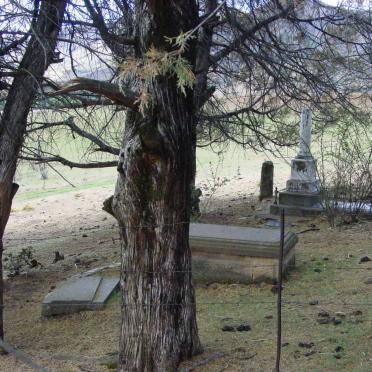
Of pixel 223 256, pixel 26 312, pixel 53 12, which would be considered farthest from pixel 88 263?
pixel 53 12

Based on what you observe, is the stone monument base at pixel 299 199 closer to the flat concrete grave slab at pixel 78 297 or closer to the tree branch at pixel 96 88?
the flat concrete grave slab at pixel 78 297

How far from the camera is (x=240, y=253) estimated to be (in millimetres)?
7176

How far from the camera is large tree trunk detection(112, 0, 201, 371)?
447cm

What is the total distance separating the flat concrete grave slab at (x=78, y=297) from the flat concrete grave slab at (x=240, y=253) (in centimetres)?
110

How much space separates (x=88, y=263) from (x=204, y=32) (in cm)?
374

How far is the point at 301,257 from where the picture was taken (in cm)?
834

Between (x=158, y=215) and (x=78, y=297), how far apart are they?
285 centimetres

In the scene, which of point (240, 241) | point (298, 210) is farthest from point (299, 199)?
point (240, 241)

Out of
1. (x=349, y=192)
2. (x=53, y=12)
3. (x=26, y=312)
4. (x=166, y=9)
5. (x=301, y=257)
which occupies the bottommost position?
(x=26, y=312)

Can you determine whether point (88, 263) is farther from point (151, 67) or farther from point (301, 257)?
point (151, 67)

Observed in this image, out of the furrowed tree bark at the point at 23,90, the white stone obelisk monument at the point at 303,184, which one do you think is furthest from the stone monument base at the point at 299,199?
the furrowed tree bark at the point at 23,90

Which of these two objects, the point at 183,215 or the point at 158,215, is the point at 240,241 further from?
the point at 158,215

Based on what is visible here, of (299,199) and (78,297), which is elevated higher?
(299,199)

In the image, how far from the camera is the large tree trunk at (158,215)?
4469mm
